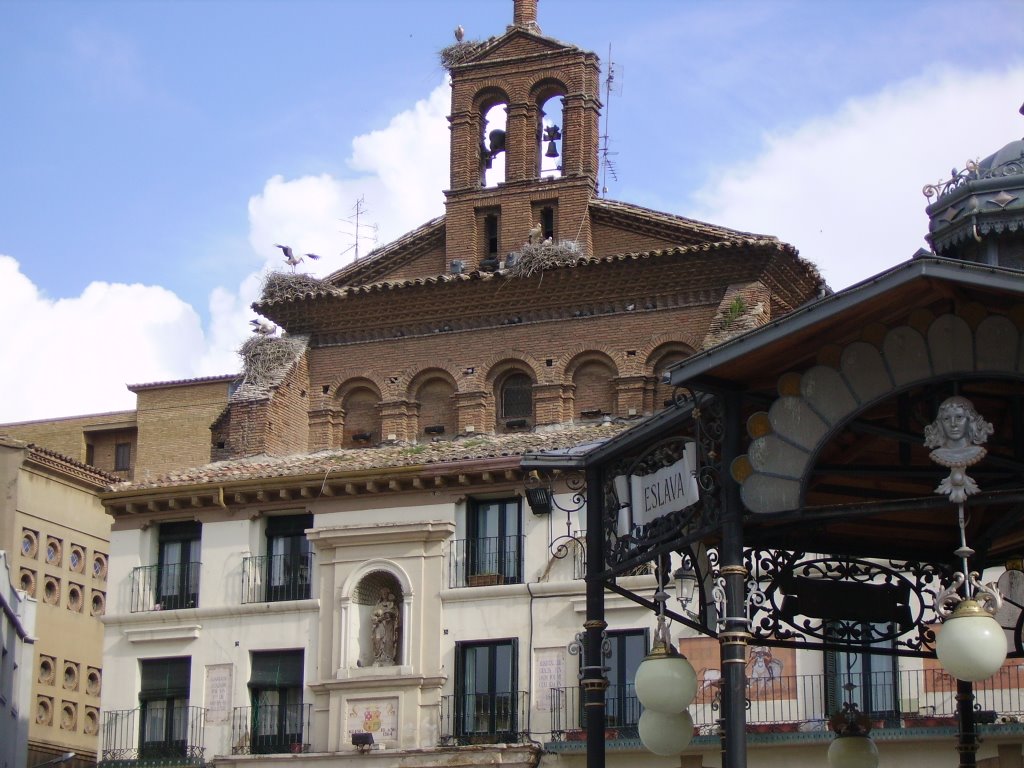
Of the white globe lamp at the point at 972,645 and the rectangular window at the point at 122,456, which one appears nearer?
the white globe lamp at the point at 972,645

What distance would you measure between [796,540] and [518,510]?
19218 mm

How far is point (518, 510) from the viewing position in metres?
31.6

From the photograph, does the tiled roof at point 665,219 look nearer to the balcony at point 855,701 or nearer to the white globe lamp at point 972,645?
the balcony at point 855,701

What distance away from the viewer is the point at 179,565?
34156 millimetres

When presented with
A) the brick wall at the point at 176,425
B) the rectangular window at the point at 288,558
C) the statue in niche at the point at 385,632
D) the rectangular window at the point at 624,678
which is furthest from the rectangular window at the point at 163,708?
the brick wall at the point at 176,425

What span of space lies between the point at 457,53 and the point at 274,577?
1286cm

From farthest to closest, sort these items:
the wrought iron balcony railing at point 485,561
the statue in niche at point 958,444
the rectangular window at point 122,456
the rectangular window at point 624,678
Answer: the rectangular window at point 122,456, the wrought iron balcony railing at point 485,561, the rectangular window at point 624,678, the statue in niche at point 958,444

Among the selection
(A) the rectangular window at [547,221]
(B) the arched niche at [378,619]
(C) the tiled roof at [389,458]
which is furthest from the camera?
(A) the rectangular window at [547,221]

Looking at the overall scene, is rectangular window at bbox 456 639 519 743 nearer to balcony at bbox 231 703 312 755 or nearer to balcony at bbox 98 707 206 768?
balcony at bbox 231 703 312 755

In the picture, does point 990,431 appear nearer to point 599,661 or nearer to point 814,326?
point 814,326

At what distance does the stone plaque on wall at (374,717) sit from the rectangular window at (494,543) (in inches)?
98.7

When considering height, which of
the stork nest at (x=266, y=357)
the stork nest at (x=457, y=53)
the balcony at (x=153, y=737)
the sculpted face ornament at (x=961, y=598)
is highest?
the stork nest at (x=457, y=53)

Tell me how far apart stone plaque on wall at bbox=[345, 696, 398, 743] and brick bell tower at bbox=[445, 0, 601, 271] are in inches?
398

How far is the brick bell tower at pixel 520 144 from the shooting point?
123 ft
